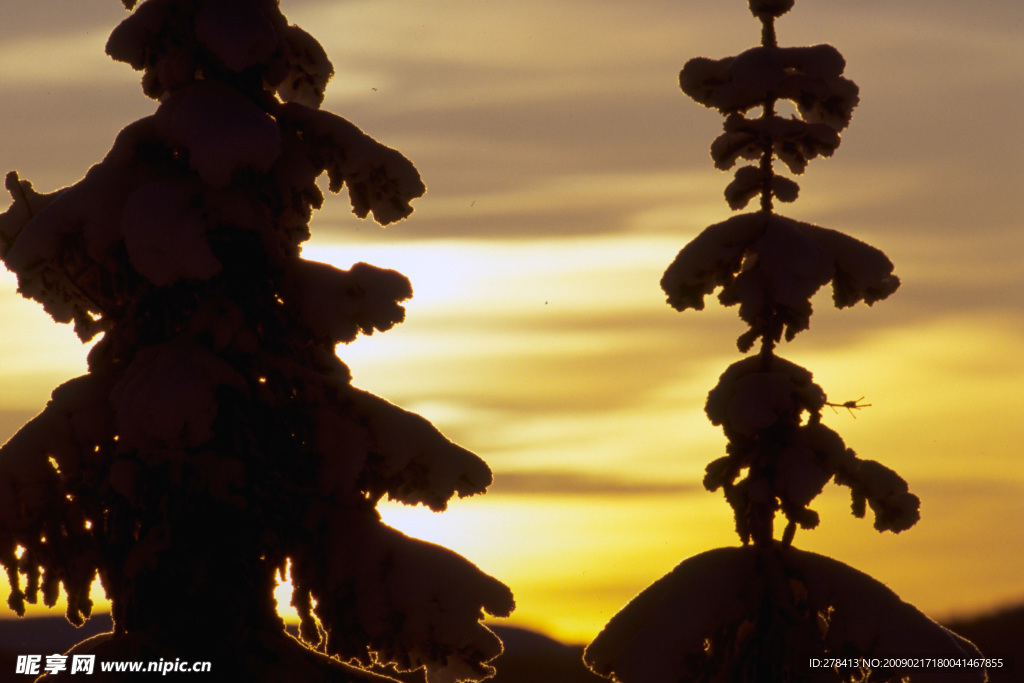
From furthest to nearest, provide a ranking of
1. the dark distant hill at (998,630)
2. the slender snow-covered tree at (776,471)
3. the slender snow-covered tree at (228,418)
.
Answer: the dark distant hill at (998,630)
the slender snow-covered tree at (776,471)
the slender snow-covered tree at (228,418)

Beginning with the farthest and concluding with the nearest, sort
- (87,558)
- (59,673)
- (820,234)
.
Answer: (820,234) → (87,558) → (59,673)

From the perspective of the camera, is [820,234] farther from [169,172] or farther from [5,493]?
[5,493]

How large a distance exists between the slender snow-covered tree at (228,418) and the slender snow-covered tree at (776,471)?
3238mm

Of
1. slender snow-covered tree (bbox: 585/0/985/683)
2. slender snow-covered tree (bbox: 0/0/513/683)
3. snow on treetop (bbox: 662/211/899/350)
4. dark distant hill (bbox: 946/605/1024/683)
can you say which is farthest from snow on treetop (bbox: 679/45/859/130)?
dark distant hill (bbox: 946/605/1024/683)

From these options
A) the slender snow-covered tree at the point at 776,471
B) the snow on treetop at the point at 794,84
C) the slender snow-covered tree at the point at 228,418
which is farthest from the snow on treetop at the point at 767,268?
the slender snow-covered tree at the point at 228,418

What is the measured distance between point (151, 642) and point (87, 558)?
125cm

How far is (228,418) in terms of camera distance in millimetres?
11734

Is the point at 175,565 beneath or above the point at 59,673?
above

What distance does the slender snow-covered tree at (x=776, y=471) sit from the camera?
47.7ft

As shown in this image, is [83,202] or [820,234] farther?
[820,234]

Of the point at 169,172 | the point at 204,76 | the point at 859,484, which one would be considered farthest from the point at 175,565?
the point at 859,484

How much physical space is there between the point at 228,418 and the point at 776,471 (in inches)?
250

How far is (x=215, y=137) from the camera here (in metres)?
11.7

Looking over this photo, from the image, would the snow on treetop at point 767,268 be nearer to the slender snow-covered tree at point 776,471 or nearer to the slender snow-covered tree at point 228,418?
the slender snow-covered tree at point 776,471
